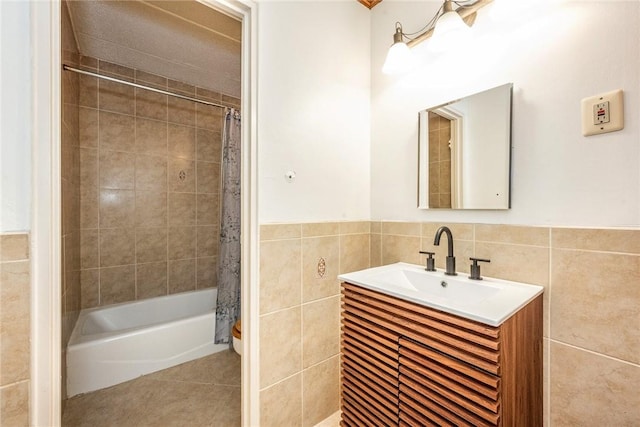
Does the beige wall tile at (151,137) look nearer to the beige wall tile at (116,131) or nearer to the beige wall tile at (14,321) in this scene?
the beige wall tile at (116,131)

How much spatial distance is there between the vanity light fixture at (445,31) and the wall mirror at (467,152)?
0.26 meters

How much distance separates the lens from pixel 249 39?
1.21 m

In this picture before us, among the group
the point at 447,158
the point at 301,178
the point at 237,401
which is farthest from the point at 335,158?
the point at 237,401

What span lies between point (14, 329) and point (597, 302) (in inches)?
73.5

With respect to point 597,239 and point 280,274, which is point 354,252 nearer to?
point 280,274

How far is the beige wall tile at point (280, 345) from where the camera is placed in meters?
1.26

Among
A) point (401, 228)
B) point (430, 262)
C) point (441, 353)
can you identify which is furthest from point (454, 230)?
point (441, 353)

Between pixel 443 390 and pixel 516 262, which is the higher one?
pixel 516 262

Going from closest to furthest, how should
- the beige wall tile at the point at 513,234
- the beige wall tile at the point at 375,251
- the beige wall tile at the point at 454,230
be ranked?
the beige wall tile at the point at 513,234, the beige wall tile at the point at 454,230, the beige wall tile at the point at 375,251

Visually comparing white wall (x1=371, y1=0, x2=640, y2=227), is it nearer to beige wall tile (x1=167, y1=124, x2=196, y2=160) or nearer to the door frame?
the door frame

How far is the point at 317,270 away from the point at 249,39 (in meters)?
1.17

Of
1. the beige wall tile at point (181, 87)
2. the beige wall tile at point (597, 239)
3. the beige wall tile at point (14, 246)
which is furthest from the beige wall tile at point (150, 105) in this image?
the beige wall tile at point (597, 239)

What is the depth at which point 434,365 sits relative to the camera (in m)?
0.90

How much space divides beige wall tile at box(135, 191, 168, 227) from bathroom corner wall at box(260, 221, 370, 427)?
1.80 meters
